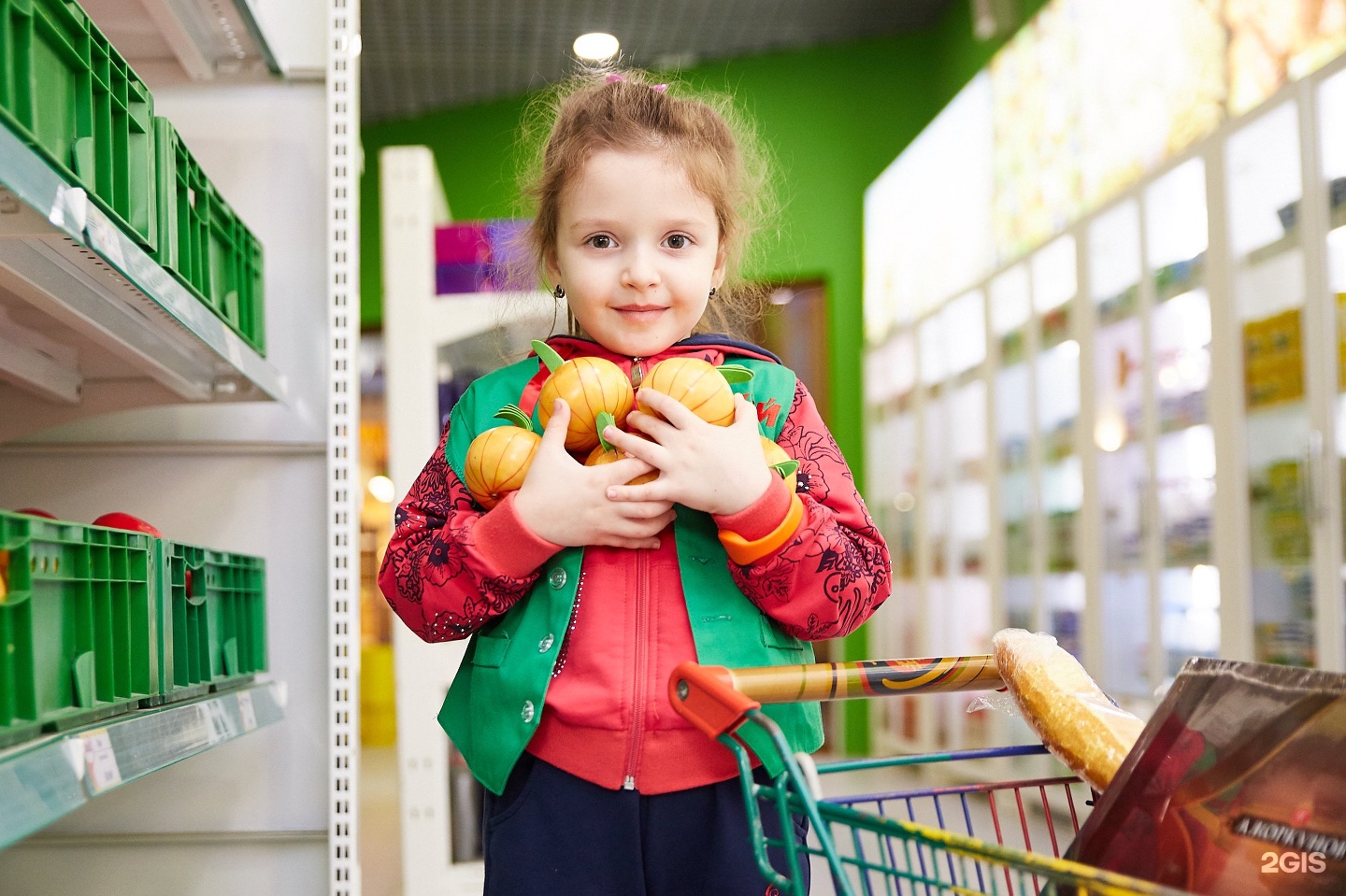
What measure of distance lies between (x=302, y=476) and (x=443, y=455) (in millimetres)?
880

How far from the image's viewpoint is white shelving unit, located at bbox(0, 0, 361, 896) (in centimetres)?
206

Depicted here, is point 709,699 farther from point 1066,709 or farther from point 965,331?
point 965,331

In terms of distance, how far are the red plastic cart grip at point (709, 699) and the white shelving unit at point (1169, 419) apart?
2998 mm

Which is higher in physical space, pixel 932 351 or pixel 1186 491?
pixel 932 351

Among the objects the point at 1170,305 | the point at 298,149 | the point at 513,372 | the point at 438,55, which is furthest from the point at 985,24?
the point at 513,372

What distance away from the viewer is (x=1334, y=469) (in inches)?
135

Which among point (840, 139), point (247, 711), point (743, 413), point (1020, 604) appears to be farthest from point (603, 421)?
point (840, 139)

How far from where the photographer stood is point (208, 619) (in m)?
1.60

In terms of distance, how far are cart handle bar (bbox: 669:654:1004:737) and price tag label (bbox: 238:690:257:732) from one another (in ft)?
3.02

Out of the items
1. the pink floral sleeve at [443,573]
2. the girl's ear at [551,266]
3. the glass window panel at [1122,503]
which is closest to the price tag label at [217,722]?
the pink floral sleeve at [443,573]

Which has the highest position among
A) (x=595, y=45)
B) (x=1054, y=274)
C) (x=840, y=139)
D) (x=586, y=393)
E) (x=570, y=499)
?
(x=595, y=45)

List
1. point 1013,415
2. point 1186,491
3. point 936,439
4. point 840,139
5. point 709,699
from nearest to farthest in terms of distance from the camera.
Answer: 1. point 709,699
2. point 1186,491
3. point 1013,415
4. point 936,439
5. point 840,139

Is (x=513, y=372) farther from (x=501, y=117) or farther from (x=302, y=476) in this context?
(x=501, y=117)

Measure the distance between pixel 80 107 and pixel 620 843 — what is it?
0.89 meters
